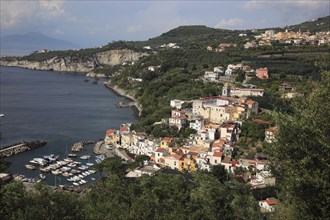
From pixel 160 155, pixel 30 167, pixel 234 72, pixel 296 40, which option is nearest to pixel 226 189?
pixel 160 155

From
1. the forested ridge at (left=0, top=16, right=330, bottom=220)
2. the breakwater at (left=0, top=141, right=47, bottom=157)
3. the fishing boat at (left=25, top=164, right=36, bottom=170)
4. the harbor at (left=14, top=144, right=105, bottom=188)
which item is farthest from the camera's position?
the breakwater at (left=0, top=141, right=47, bottom=157)

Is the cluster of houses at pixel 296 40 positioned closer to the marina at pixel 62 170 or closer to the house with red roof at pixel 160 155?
the house with red roof at pixel 160 155

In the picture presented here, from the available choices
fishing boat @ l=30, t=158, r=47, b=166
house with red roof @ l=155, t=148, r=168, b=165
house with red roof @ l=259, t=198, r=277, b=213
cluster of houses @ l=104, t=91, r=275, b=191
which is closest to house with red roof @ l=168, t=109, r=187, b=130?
cluster of houses @ l=104, t=91, r=275, b=191

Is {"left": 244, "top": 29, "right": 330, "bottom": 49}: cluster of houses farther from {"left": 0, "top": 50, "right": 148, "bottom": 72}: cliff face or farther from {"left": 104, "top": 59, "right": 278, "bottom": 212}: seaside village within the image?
{"left": 0, "top": 50, "right": 148, "bottom": 72}: cliff face

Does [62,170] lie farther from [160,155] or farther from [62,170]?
[160,155]

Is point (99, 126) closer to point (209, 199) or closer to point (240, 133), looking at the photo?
point (240, 133)

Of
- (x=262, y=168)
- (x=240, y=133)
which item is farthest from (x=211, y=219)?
(x=240, y=133)
